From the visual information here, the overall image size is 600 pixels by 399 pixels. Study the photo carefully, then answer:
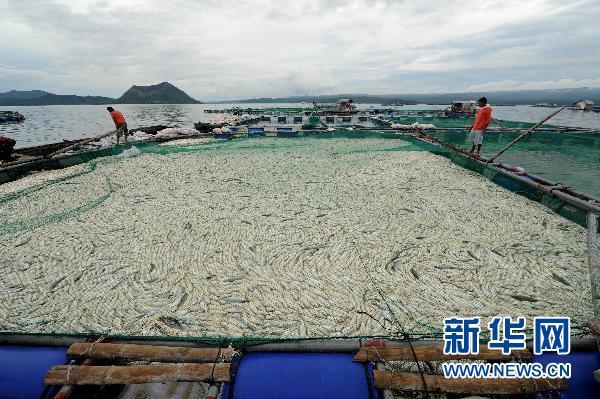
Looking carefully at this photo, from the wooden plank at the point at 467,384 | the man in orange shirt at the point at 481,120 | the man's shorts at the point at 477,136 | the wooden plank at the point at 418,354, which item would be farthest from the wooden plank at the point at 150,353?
the man's shorts at the point at 477,136

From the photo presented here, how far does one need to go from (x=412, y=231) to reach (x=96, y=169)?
38.9 ft

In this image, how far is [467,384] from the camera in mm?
2861

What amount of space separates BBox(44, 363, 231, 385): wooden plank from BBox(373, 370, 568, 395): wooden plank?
61.2 inches

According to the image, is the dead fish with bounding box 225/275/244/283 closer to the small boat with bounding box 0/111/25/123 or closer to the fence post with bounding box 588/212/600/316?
the fence post with bounding box 588/212/600/316

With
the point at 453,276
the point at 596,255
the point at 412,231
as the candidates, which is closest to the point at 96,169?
the point at 412,231

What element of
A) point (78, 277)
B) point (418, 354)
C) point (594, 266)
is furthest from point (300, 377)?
point (594, 266)

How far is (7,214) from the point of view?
7656 mm

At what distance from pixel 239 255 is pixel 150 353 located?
2700 mm

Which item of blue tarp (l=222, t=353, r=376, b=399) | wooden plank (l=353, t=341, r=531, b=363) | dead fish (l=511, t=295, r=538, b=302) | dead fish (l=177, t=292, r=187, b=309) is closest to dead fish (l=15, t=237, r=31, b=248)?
dead fish (l=177, t=292, r=187, b=309)

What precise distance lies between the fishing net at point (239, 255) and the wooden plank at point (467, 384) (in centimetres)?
67

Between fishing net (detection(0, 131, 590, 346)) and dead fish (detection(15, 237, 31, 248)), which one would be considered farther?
dead fish (detection(15, 237, 31, 248))

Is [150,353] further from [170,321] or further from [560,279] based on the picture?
[560,279]

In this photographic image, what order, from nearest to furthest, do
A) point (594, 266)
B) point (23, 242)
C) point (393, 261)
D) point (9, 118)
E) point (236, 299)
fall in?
1. point (594, 266)
2. point (236, 299)
3. point (393, 261)
4. point (23, 242)
5. point (9, 118)

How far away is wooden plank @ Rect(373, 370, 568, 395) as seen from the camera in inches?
112
